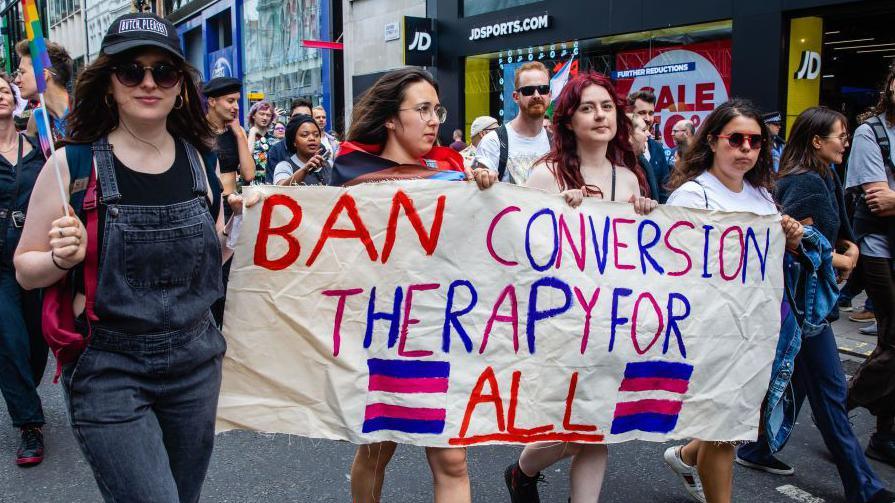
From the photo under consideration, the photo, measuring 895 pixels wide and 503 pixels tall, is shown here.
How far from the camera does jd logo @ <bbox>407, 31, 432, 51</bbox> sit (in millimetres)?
15461

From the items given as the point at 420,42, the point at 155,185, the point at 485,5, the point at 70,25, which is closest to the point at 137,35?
the point at 155,185

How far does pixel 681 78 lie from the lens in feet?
36.0

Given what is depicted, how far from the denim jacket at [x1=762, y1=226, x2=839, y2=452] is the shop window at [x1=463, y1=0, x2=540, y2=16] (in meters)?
11.2

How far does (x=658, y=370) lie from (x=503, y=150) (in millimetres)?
1663

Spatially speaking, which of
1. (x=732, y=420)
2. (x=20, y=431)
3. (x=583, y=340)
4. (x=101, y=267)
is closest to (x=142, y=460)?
(x=101, y=267)

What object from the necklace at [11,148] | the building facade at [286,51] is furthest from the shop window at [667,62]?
the building facade at [286,51]

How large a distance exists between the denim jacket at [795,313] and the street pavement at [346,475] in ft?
1.84

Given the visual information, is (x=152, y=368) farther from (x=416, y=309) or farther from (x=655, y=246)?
(x=655, y=246)

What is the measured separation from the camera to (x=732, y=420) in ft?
10.5

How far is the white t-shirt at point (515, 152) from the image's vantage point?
4.21 metres

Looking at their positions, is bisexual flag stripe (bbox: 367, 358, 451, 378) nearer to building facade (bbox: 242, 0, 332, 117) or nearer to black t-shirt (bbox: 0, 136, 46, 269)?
black t-shirt (bbox: 0, 136, 46, 269)

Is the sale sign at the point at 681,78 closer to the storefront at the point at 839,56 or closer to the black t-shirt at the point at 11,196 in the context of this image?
the storefront at the point at 839,56

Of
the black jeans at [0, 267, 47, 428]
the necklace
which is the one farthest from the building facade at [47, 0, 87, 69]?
the black jeans at [0, 267, 47, 428]

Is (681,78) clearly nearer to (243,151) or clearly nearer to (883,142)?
(883,142)
